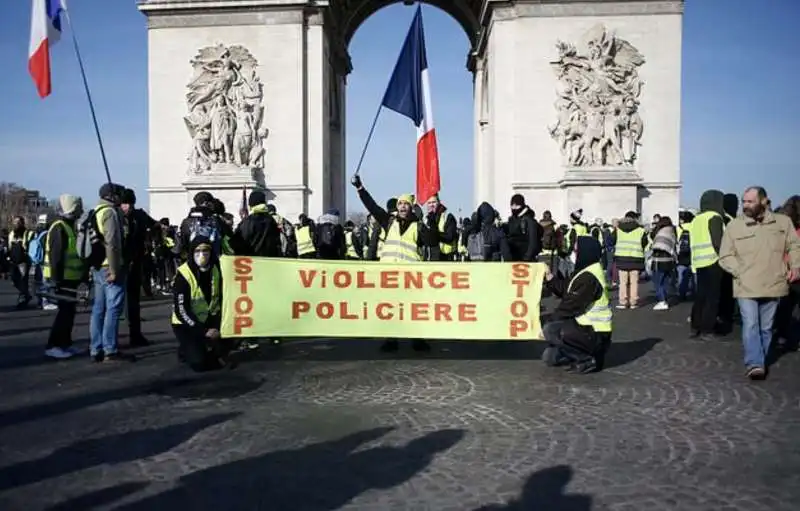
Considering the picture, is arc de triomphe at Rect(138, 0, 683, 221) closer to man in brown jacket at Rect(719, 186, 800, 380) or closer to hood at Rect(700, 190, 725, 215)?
hood at Rect(700, 190, 725, 215)

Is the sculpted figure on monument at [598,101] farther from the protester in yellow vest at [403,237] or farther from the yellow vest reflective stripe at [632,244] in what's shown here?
the protester in yellow vest at [403,237]

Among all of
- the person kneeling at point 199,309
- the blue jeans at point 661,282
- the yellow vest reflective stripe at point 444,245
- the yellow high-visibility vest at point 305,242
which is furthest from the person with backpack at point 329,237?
the blue jeans at point 661,282

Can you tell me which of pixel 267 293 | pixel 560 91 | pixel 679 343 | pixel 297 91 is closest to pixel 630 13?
pixel 560 91

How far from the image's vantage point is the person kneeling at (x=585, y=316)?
6.97 metres

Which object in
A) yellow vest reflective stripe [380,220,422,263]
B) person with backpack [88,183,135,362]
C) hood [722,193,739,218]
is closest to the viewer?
person with backpack [88,183,135,362]

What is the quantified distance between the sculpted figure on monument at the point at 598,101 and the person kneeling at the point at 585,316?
14.7 meters

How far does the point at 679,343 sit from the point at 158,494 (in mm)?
7121

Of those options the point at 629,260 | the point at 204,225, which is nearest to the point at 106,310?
the point at 204,225

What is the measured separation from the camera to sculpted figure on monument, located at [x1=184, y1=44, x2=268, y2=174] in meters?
21.5

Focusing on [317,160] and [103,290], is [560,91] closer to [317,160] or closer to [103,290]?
[317,160]

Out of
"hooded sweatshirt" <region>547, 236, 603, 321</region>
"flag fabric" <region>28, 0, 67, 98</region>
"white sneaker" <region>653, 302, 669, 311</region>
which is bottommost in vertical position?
"white sneaker" <region>653, 302, 669, 311</region>

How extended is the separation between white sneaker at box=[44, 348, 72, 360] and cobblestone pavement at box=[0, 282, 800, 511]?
220 millimetres

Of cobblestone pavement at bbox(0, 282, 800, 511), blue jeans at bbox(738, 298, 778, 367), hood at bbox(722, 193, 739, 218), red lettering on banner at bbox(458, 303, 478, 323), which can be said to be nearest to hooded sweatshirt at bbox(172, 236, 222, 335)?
cobblestone pavement at bbox(0, 282, 800, 511)

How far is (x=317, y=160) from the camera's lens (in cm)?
2222
